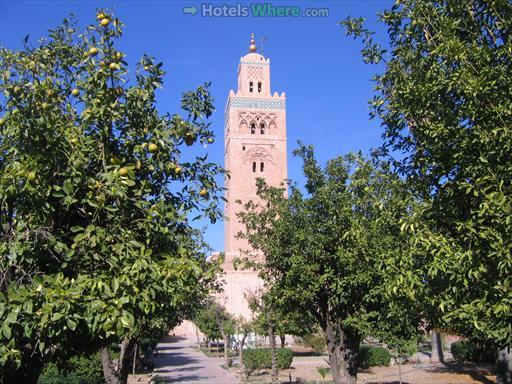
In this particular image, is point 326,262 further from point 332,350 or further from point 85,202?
point 85,202

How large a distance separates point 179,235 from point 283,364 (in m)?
26.4

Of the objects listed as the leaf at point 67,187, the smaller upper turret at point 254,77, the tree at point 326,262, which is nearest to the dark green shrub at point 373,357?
the tree at point 326,262

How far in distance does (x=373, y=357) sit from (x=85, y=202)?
28.7 metres

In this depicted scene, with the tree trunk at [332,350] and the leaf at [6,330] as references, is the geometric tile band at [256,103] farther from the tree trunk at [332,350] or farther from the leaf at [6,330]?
the leaf at [6,330]

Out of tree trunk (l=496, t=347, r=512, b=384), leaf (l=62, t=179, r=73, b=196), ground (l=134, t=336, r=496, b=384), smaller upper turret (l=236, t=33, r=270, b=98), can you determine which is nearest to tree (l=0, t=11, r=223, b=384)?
leaf (l=62, t=179, r=73, b=196)

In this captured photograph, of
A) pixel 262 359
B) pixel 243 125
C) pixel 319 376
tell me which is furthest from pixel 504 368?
pixel 243 125

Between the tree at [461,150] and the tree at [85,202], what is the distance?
2297 mm

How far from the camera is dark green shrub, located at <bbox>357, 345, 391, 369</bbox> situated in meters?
29.7

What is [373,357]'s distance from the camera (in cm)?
3003

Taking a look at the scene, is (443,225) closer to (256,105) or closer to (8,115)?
(8,115)

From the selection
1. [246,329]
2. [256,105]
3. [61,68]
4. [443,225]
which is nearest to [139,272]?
[61,68]

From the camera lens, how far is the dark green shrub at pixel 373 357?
29656 millimetres

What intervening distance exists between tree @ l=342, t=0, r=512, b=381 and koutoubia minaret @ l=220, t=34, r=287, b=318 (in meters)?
45.3

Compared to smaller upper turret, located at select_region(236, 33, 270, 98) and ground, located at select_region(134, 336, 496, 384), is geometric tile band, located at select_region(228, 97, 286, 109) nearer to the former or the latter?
smaller upper turret, located at select_region(236, 33, 270, 98)
